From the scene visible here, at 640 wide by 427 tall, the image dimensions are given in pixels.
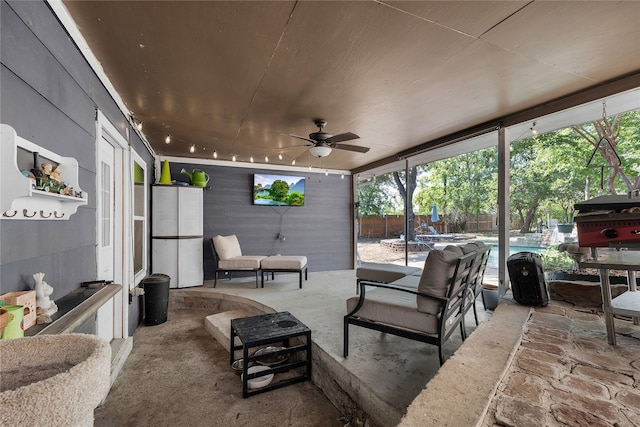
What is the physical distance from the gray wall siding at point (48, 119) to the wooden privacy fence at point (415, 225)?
4.30m

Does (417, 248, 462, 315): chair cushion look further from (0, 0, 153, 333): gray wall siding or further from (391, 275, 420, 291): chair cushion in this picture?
(0, 0, 153, 333): gray wall siding

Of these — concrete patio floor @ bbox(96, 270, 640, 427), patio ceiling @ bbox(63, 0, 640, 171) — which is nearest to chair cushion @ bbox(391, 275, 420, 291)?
concrete patio floor @ bbox(96, 270, 640, 427)

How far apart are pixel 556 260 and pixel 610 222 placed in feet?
10.6

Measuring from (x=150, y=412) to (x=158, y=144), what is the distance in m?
3.92

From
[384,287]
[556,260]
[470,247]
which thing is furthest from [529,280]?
[556,260]

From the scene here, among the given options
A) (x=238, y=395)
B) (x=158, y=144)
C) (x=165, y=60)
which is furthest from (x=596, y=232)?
(x=158, y=144)

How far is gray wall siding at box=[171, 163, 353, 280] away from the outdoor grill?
5.12 m

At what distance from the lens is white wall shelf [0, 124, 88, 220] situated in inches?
42.4

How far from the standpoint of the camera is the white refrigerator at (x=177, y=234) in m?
4.93

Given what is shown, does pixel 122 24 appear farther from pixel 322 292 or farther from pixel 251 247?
pixel 251 247

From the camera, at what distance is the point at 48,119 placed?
157 cm

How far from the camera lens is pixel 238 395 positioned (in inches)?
97.2

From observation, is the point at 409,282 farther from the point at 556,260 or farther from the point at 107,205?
the point at 107,205

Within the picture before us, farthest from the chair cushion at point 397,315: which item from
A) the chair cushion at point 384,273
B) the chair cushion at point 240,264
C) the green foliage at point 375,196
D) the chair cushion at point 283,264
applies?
the green foliage at point 375,196
